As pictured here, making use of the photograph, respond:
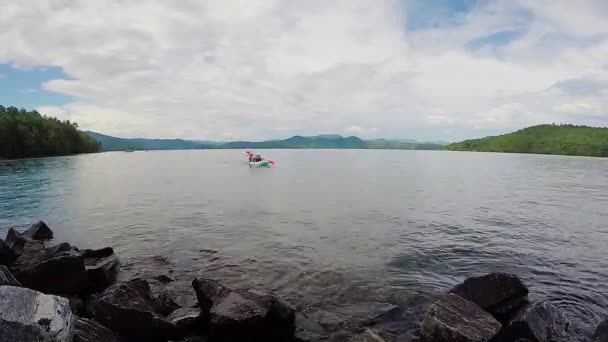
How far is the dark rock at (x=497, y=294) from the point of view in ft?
46.9

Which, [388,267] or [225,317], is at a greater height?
[225,317]

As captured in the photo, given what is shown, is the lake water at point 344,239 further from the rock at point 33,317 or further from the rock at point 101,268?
the rock at point 33,317

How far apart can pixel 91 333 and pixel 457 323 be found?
36.5 ft

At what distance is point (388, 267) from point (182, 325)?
43.5 feet

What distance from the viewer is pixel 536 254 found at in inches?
1013

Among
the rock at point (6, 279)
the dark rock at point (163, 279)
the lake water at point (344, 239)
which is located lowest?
the lake water at point (344, 239)

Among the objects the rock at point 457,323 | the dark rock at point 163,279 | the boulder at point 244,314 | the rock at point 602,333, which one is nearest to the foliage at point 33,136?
the dark rock at point 163,279

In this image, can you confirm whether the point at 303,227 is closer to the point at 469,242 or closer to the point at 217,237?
the point at 217,237

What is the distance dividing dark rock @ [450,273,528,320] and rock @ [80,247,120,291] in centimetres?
1606

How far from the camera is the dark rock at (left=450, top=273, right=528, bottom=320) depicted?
1429 cm

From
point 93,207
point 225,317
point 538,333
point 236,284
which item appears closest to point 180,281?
point 236,284

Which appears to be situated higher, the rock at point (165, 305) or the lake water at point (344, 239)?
the rock at point (165, 305)

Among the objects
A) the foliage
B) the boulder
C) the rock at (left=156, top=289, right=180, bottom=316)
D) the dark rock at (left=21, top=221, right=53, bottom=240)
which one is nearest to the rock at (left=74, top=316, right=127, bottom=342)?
the rock at (left=156, top=289, right=180, bottom=316)

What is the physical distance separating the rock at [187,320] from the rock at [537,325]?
1018 cm
